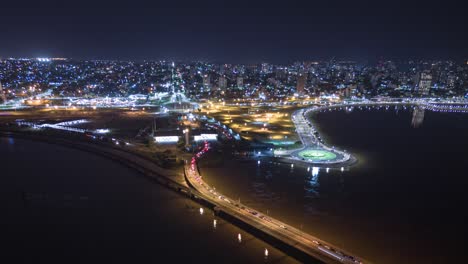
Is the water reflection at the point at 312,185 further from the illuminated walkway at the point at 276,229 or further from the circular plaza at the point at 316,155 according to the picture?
the illuminated walkway at the point at 276,229

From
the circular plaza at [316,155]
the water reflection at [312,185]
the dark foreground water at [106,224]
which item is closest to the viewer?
the dark foreground water at [106,224]

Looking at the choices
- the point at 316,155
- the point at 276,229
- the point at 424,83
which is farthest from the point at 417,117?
the point at 424,83

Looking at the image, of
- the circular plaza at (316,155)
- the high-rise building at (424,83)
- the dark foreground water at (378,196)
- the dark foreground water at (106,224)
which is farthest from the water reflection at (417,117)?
the dark foreground water at (106,224)

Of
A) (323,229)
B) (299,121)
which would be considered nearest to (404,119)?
(299,121)

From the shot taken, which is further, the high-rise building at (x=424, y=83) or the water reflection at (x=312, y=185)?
the high-rise building at (x=424, y=83)

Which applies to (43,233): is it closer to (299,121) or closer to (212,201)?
(212,201)

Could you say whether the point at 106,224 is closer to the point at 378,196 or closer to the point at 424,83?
the point at 378,196
